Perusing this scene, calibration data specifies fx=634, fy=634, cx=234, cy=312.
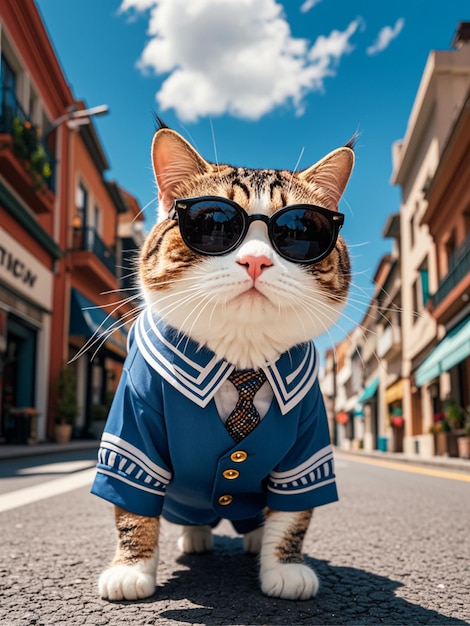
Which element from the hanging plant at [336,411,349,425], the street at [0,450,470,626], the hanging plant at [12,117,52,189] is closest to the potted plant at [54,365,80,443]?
the hanging plant at [12,117,52,189]

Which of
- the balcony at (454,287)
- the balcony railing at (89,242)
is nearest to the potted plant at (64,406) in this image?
the balcony railing at (89,242)

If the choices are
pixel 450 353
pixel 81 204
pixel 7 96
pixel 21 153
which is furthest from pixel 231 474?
pixel 81 204

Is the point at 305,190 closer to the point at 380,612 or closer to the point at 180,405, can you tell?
the point at 180,405

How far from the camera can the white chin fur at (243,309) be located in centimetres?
168

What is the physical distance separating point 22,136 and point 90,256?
5.16m

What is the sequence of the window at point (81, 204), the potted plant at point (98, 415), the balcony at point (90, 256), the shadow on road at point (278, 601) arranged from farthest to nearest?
the window at point (81, 204), the potted plant at point (98, 415), the balcony at point (90, 256), the shadow on road at point (278, 601)

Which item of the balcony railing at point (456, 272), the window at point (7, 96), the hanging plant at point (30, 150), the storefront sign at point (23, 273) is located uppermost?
the window at point (7, 96)

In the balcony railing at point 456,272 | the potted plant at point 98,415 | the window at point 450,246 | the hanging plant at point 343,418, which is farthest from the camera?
the hanging plant at point 343,418

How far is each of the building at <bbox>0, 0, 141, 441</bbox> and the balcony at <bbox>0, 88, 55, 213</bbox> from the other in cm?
2

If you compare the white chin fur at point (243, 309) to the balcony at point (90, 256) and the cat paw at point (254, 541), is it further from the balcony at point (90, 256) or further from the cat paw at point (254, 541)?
the balcony at point (90, 256)

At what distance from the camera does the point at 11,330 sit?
13.4m

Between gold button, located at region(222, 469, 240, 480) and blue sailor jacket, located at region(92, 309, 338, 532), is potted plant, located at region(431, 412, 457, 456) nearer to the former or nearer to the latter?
blue sailor jacket, located at region(92, 309, 338, 532)

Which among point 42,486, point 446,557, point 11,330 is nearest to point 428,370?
point 11,330

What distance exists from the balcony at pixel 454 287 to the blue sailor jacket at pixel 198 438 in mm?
13553
